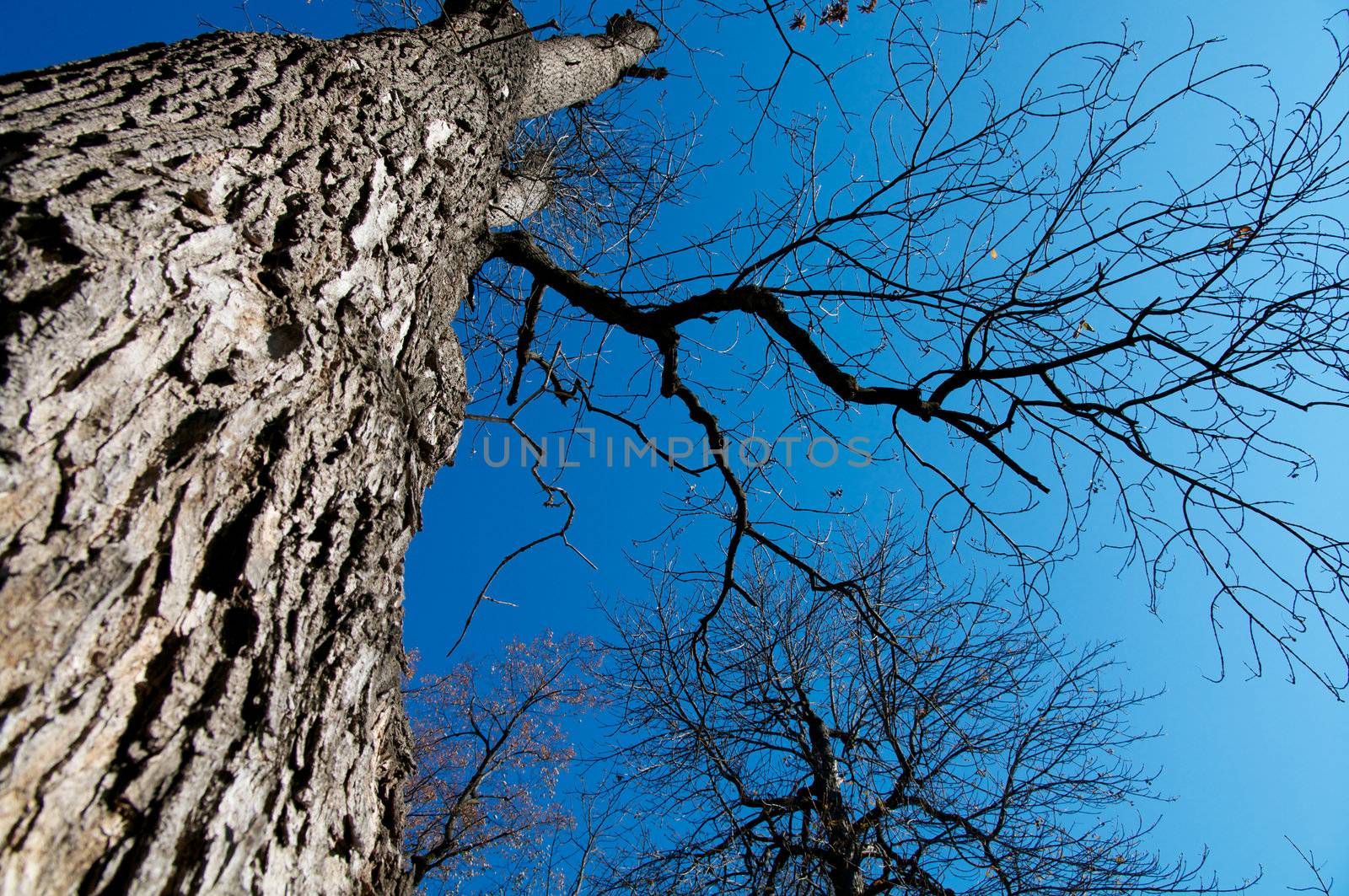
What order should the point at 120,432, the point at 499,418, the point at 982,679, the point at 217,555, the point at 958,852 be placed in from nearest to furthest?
the point at 120,432 < the point at 217,555 < the point at 499,418 < the point at 958,852 < the point at 982,679

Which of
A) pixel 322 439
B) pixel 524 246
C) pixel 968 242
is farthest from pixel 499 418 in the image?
pixel 968 242

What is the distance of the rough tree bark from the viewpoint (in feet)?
2.51

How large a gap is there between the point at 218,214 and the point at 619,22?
13.4 feet

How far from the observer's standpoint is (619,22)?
14.6 feet

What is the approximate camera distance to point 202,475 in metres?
0.96

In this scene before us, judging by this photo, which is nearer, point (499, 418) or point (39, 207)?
point (39, 207)

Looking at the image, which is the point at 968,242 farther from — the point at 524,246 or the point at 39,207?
the point at 39,207

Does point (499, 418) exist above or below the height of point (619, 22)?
below

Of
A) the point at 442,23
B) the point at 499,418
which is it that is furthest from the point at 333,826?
the point at 442,23

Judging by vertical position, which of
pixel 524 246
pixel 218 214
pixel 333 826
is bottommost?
pixel 333 826

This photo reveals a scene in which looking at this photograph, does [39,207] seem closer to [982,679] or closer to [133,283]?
[133,283]

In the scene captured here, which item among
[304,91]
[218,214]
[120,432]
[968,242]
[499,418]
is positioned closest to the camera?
[120,432]

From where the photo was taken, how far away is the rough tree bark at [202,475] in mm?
764

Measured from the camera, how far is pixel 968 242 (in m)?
2.31
